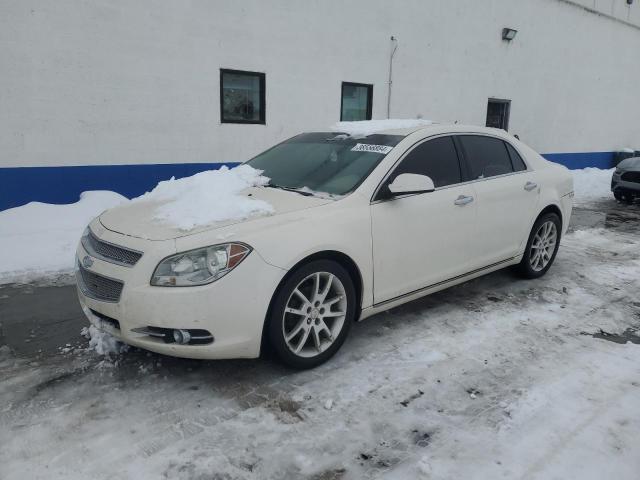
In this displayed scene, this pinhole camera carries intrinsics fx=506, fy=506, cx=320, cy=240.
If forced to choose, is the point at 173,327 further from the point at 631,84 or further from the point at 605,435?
the point at 631,84

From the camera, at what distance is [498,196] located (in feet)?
14.7

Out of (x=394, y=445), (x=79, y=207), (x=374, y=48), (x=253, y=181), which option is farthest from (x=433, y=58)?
(x=394, y=445)

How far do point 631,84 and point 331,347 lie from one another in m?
19.9

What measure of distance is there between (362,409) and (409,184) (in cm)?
155

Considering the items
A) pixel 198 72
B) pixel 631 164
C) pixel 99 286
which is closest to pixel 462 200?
pixel 99 286

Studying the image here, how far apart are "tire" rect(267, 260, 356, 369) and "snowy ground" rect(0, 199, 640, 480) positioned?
0.47ft

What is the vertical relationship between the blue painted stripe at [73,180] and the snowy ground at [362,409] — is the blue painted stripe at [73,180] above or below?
above

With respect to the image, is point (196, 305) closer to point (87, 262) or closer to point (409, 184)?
point (87, 262)

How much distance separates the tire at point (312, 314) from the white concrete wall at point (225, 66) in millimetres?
5051

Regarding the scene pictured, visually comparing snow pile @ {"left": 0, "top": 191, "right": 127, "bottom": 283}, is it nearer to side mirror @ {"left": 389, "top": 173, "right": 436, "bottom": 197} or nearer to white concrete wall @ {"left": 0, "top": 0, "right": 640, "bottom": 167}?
white concrete wall @ {"left": 0, "top": 0, "right": 640, "bottom": 167}

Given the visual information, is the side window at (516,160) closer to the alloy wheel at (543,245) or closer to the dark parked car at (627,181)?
the alloy wheel at (543,245)

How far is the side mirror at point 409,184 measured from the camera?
A: 139 inches

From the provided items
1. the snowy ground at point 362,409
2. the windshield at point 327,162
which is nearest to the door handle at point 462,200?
the windshield at point 327,162

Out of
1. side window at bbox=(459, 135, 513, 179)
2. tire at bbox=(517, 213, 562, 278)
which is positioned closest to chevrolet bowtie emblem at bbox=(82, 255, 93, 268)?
side window at bbox=(459, 135, 513, 179)
